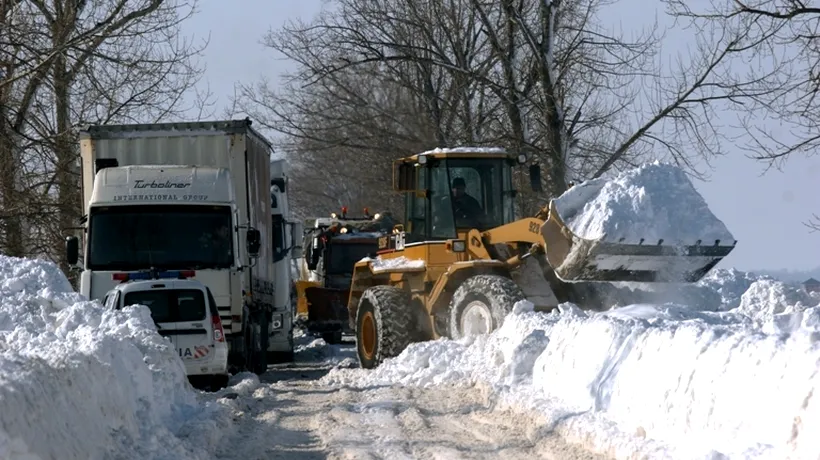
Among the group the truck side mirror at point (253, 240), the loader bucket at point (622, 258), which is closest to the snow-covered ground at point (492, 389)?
the loader bucket at point (622, 258)

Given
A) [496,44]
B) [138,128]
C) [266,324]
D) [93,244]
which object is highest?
[496,44]

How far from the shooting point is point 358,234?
31.3m

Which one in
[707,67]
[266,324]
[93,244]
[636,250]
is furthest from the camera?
[707,67]

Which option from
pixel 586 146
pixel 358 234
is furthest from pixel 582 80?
Result: pixel 358 234

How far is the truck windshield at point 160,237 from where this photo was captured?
18250mm

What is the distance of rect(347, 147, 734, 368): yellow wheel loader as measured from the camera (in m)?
14.5

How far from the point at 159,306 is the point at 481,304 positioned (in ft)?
15.1

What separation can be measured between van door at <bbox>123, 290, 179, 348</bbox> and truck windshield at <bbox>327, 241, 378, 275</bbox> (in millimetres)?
13218

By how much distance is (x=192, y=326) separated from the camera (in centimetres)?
1666

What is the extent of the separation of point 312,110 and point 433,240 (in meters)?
14.5

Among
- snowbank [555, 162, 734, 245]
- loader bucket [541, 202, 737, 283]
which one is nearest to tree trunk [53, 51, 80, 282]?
loader bucket [541, 202, 737, 283]

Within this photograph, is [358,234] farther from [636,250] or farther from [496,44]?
[636,250]

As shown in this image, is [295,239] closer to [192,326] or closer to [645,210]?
Answer: [192,326]

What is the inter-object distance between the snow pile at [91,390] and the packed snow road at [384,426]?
1.73 ft
